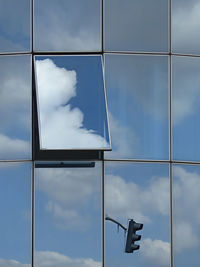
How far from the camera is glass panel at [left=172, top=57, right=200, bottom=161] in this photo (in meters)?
19.4

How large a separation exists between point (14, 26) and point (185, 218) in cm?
645

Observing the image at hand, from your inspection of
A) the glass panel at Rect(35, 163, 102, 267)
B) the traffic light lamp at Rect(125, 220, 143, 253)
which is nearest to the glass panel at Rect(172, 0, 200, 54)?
the glass panel at Rect(35, 163, 102, 267)

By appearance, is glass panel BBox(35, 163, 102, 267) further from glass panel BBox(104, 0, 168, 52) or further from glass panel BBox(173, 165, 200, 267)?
glass panel BBox(104, 0, 168, 52)

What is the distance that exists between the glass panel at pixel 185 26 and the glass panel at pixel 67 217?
12.9 feet

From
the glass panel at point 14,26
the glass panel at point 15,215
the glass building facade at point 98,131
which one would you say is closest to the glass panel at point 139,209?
the glass building facade at point 98,131

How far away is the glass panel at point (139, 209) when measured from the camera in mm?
18641

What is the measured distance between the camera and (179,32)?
1969cm

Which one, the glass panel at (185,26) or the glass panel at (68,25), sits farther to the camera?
the glass panel at (185,26)

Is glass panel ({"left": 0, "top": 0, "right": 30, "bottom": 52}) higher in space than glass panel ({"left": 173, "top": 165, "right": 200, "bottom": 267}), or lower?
higher

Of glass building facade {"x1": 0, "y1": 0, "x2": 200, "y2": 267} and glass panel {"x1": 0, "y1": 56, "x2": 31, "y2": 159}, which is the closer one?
glass building facade {"x1": 0, "y1": 0, "x2": 200, "y2": 267}

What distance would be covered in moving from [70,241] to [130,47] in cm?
505

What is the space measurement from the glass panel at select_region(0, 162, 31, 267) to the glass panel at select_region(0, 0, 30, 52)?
3006 mm

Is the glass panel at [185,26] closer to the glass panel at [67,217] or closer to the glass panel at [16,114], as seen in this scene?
the glass panel at [16,114]

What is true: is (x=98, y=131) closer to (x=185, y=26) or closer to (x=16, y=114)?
(x=16, y=114)
